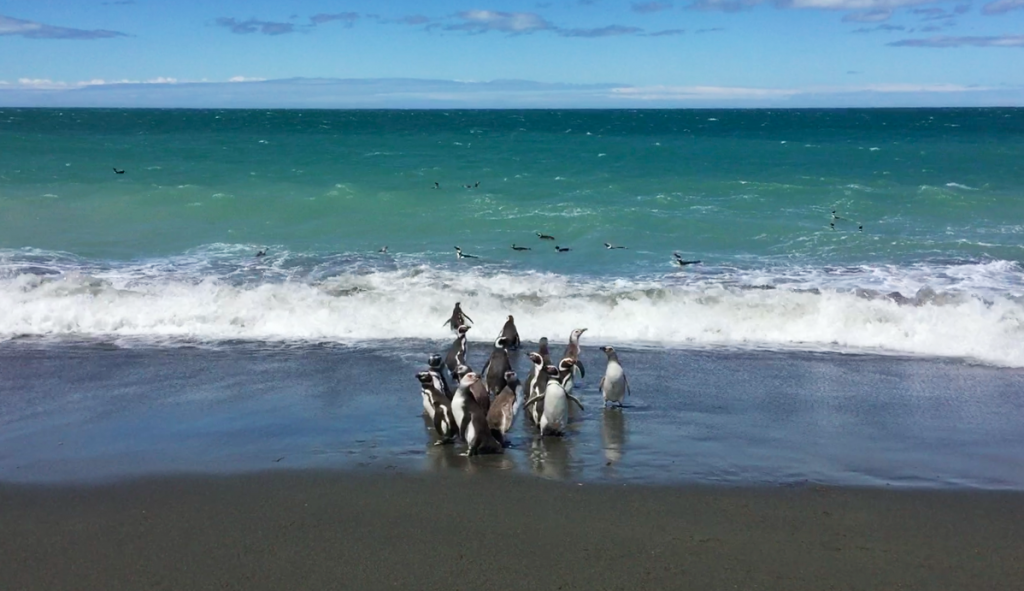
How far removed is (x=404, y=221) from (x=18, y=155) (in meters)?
25.9

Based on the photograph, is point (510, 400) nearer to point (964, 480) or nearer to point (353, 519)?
point (353, 519)

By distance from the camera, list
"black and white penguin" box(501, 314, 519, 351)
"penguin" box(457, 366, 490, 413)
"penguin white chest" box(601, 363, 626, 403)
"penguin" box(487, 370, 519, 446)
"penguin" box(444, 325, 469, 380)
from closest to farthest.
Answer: "penguin" box(487, 370, 519, 446) < "penguin" box(457, 366, 490, 413) < "penguin white chest" box(601, 363, 626, 403) < "penguin" box(444, 325, 469, 380) < "black and white penguin" box(501, 314, 519, 351)

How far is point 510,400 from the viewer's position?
8805 millimetres

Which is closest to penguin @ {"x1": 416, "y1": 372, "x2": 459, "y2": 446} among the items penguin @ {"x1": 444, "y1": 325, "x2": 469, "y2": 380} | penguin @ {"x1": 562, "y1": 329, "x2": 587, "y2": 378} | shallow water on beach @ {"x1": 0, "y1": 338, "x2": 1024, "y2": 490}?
shallow water on beach @ {"x1": 0, "y1": 338, "x2": 1024, "y2": 490}

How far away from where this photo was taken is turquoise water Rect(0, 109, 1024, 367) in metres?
14.2

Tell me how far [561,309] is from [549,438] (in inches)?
247

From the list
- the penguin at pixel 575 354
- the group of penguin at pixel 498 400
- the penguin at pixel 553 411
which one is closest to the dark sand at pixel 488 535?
the group of penguin at pixel 498 400

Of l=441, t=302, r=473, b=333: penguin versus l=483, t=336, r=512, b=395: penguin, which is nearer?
l=483, t=336, r=512, b=395: penguin

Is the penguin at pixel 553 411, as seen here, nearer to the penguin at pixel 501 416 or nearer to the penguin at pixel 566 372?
the penguin at pixel 501 416

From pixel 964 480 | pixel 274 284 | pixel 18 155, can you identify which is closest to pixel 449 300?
pixel 274 284

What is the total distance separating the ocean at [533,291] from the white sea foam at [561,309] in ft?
0.18

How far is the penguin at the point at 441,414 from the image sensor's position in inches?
344

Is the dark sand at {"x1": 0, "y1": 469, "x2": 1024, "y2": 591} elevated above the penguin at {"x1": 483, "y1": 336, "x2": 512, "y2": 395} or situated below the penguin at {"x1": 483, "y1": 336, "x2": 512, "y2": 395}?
below

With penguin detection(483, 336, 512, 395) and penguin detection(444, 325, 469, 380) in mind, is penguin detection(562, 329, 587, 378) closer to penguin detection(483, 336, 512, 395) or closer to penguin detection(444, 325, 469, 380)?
penguin detection(483, 336, 512, 395)
